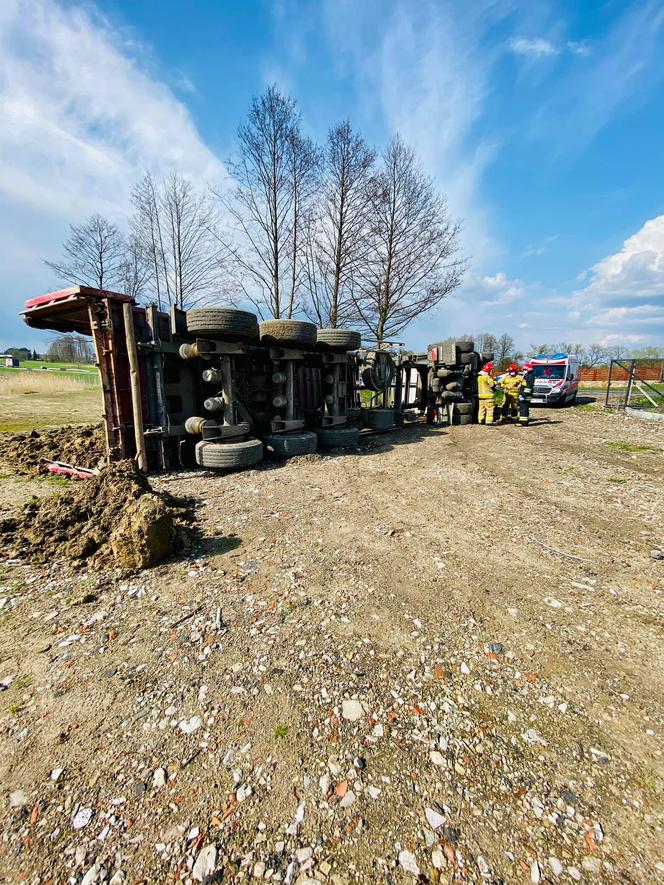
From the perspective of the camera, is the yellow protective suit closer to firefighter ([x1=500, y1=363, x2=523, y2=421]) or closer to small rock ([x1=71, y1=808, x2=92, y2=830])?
firefighter ([x1=500, y1=363, x2=523, y2=421])

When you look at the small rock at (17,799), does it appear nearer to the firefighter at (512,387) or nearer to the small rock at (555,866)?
the small rock at (555,866)

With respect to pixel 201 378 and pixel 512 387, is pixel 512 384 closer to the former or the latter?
pixel 512 387

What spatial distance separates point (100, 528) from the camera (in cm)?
335

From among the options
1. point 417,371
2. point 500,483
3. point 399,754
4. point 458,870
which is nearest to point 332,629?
A: point 399,754

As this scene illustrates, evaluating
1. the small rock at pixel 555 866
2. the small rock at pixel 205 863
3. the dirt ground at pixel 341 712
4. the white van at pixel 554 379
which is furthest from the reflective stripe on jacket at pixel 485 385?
the small rock at pixel 205 863

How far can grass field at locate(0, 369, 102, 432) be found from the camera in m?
10.3

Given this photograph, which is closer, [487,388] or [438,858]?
[438,858]

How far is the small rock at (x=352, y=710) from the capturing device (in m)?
1.75

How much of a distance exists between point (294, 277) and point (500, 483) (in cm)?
1347

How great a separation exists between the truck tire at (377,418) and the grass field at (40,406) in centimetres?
803

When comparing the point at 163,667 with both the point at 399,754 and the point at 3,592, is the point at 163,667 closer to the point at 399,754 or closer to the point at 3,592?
the point at 399,754

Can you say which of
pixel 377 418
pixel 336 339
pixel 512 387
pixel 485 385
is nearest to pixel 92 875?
pixel 336 339

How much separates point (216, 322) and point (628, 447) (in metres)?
8.50

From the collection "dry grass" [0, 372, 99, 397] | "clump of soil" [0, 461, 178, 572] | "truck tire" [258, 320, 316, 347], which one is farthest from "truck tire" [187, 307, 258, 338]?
"dry grass" [0, 372, 99, 397]
